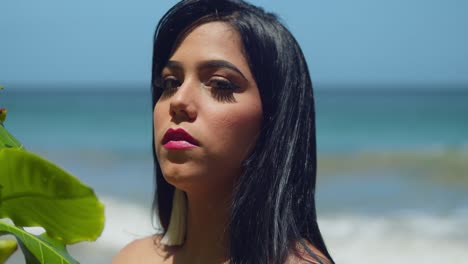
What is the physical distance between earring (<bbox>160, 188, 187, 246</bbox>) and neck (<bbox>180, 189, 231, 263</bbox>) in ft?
0.08

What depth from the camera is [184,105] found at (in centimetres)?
165

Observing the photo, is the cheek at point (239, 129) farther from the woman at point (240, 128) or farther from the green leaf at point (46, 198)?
the green leaf at point (46, 198)

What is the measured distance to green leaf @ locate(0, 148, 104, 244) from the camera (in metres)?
0.98

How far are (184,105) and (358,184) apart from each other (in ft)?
35.4

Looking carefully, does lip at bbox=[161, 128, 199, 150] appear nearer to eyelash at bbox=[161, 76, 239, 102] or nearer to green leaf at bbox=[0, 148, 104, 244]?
eyelash at bbox=[161, 76, 239, 102]

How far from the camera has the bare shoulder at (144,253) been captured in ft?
6.73

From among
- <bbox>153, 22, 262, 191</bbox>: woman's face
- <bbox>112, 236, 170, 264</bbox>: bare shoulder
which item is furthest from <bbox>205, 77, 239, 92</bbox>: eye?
<bbox>112, 236, 170, 264</bbox>: bare shoulder

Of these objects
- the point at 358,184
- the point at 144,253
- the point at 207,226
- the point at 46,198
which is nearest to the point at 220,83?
the point at 207,226

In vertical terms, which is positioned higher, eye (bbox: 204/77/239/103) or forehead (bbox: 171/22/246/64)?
forehead (bbox: 171/22/246/64)

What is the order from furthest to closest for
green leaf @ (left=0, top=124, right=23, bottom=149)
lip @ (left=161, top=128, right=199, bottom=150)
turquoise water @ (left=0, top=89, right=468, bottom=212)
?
turquoise water @ (left=0, top=89, right=468, bottom=212) < lip @ (left=161, top=128, right=199, bottom=150) < green leaf @ (left=0, top=124, right=23, bottom=149)

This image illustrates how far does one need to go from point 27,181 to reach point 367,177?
12729 millimetres

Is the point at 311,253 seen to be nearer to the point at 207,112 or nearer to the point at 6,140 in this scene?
the point at 207,112

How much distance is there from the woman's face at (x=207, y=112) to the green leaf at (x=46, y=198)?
2.00ft

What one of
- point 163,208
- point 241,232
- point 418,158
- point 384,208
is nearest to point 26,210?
point 241,232
